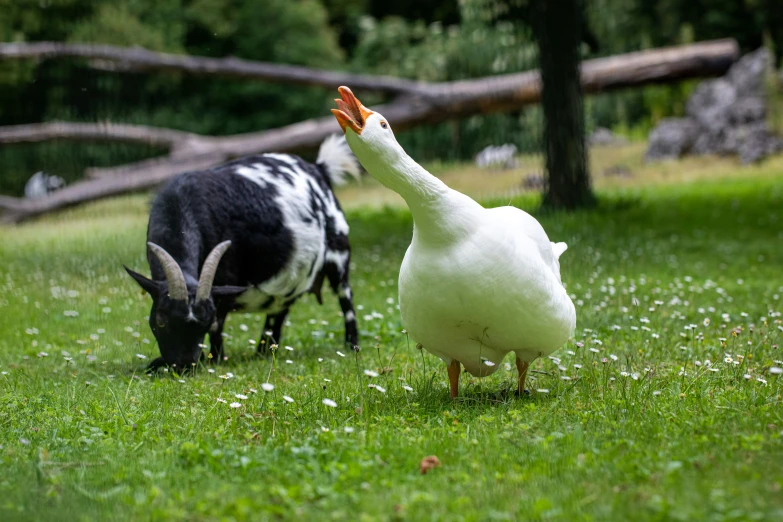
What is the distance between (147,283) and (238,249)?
0.92m

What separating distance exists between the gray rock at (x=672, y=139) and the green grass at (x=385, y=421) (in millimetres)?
13006

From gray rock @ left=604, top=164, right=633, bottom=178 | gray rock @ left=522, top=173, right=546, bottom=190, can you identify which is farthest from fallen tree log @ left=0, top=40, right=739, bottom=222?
gray rock @ left=604, top=164, right=633, bottom=178

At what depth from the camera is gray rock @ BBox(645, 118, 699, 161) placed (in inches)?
824

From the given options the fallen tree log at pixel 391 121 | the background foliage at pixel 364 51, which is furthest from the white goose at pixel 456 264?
the background foliage at pixel 364 51

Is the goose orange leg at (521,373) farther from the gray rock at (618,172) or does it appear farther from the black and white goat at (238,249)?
the gray rock at (618,172)

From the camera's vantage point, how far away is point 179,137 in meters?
14.1

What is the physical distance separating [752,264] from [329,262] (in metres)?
5.61

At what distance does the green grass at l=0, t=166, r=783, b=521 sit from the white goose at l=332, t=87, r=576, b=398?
1.49 feet

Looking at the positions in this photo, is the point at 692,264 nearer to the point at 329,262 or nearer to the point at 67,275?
the point at 329,262

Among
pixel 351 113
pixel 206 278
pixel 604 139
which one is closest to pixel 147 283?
pixel 206 278

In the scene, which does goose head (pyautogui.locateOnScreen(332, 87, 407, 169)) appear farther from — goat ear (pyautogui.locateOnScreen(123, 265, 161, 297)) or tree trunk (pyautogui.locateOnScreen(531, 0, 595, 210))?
tree trunk (pyautogui.locateOnScreen(531, 0, 595, 210))

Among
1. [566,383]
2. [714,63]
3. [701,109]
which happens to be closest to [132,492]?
[566,383]

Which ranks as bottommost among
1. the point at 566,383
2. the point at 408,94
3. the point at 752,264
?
the point at 752,264

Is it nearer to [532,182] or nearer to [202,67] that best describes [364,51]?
[202,67]
